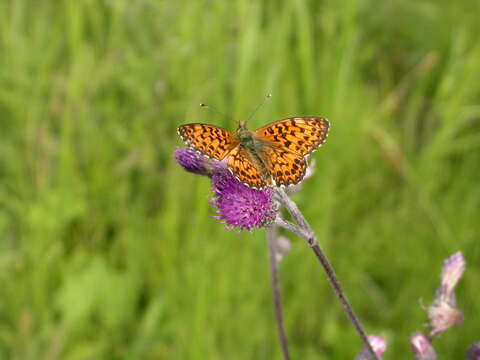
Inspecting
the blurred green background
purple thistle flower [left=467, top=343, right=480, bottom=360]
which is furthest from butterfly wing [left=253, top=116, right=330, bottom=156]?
the blurred green background

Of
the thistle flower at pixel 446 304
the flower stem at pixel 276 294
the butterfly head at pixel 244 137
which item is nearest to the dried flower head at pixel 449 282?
the thistle flower at pixel 446 304

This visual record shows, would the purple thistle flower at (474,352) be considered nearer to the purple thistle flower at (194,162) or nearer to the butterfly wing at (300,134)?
the butterfly wing at (300,134)

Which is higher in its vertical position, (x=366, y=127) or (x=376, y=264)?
(x=366, y=127)

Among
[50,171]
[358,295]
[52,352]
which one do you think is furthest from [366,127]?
[52,352]

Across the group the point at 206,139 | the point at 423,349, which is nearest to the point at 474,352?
the point at 423,349

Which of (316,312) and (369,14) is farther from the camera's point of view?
(369,14)

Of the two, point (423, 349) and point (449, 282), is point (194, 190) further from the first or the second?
point (423, 349)

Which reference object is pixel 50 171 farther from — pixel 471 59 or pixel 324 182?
pixel 471 59
